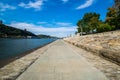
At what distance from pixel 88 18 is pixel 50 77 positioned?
282 ft

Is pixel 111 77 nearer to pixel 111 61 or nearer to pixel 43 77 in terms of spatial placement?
pixel 43 77

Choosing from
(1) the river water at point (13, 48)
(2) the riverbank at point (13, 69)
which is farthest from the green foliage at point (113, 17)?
(2) the riverbank at point (13, 69)

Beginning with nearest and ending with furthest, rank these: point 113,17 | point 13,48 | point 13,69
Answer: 1. point 13,69
2. point 13,48
3. point 113,17

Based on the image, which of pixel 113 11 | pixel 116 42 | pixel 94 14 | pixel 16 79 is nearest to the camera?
pixel 16 79

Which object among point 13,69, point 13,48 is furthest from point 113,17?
point 13,69

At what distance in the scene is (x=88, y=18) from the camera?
9125 centimetres

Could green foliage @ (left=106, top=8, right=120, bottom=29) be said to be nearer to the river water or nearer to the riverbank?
the river water

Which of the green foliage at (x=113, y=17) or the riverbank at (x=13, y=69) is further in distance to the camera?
the green foliage at (x=113, y=17)

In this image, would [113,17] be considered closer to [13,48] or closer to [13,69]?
[13,48]

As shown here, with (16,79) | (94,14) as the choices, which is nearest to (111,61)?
(16,79)

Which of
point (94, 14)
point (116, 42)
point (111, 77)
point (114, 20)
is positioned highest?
point (94, 14)

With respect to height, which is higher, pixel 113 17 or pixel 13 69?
pixel 113 17

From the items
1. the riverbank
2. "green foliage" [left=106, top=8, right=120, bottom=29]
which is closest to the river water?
the riverbank

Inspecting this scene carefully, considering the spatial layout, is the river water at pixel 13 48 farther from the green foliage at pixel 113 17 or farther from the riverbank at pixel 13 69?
the green foliage at pixel 113 17
